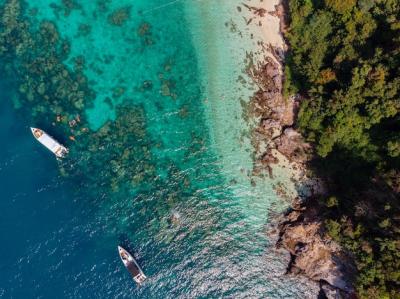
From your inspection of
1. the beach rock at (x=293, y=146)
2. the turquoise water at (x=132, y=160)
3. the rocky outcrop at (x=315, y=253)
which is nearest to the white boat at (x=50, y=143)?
the turquoise water at (x=132, y=160)

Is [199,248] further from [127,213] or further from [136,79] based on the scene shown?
[136,79]

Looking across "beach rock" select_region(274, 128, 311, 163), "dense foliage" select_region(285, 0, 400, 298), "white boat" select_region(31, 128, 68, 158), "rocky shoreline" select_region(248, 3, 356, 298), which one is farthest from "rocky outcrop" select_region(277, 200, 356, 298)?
"white boat" select_region(31, 128, 68, 158)

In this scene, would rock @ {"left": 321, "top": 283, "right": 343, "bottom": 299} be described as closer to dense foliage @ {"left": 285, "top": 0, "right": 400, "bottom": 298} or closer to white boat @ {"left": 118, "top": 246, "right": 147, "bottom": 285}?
dense foliage @ {"left": 285, "top": 0, "right": 400, "bottom": 298}

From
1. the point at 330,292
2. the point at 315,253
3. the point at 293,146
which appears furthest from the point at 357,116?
the point at 330,292

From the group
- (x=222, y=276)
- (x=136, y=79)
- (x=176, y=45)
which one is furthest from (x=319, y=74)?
(x=222, y=276)

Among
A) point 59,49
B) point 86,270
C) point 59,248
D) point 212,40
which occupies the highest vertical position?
point 59,49

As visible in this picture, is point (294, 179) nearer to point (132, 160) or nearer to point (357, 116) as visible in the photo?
point (357, 116)
